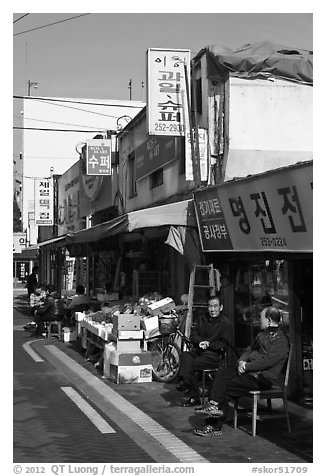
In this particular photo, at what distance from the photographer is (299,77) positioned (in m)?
11.9

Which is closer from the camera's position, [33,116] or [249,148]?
[249,148]

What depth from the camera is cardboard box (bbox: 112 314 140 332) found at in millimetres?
11009

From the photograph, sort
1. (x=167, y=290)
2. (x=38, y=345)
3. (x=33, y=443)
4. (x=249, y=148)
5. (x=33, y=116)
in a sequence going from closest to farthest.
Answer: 1. (x=33, y=443)
2. (x=249, y=148)
3. (x=167, y=290)
4. (x=38, y=345)
5. (x=33, y=116)

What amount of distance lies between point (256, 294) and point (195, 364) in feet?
6.93

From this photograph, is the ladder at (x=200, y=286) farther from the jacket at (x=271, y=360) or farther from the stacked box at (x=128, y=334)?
the jacket at (x=271, y=360)

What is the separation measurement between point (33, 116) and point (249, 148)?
73.0ft

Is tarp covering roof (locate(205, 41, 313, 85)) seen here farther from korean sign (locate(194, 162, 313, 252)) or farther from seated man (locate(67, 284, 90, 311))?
seated man (locate(67, 284, 90, 311))

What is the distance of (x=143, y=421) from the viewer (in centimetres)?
818

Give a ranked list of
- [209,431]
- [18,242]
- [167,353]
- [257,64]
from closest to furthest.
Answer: [209,431] → [167,353] → [257,64] → [18,242]

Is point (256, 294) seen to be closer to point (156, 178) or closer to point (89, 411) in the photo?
point (89, 411)

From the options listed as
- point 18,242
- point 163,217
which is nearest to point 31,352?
point 163,217
